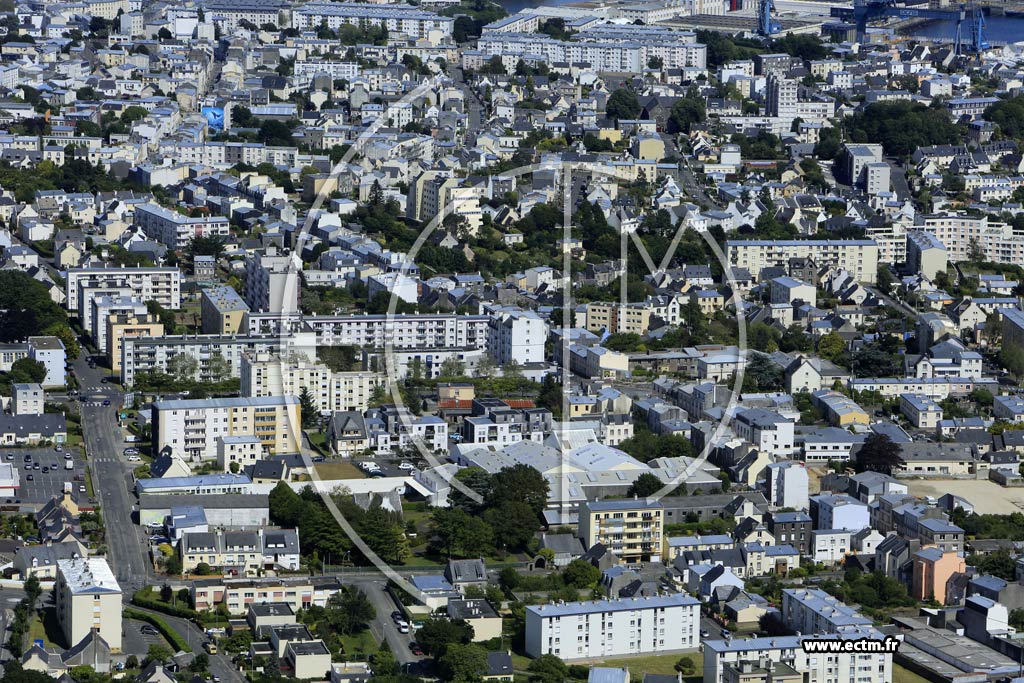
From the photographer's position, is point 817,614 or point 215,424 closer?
point 817,614

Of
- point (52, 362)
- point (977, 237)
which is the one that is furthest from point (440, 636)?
point (977, 237)

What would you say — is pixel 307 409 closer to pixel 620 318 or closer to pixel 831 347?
pixel 620 318

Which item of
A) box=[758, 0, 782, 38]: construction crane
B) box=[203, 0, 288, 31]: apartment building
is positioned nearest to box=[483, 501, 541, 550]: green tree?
box=[203, 0, 288, 31]: apartment building

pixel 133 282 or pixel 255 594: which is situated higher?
pixel 133 282

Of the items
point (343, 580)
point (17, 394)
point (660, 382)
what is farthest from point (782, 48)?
point (343, 580)

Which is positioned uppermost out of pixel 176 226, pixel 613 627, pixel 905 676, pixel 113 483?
pixel 176 226

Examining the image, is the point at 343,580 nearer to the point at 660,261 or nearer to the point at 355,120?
the point at 660,261

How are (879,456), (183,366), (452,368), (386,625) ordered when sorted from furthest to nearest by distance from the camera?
(452,368)
(183,366)
(879,456)
(386,625)

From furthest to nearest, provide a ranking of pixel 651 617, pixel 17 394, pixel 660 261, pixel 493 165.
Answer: pixel 493 165 → pixel 660 261 → pixel 17 394 → pixel 651 617

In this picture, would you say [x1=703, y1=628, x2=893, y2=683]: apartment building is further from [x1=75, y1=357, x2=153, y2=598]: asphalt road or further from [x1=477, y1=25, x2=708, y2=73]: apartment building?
[x1=477, y1=25, x2=708, y2=73]: apartment building
